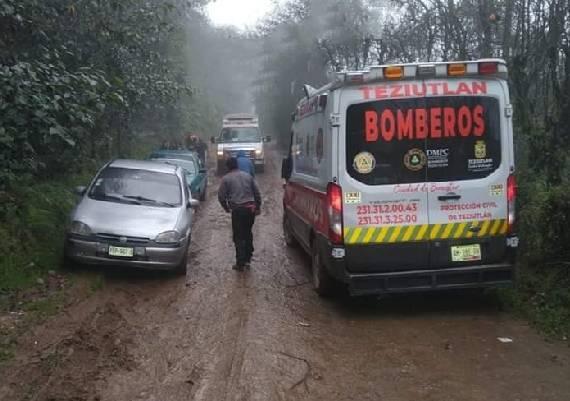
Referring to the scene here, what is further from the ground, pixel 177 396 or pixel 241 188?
pixel 241 188

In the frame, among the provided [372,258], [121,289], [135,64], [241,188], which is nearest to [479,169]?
[372,258]

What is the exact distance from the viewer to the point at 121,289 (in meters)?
8.04

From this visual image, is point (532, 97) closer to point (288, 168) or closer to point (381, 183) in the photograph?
point (288, 168)

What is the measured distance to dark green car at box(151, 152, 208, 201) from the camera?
16.2 m

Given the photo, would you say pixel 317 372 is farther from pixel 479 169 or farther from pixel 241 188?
pixel 241 188

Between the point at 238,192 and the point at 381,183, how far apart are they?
316 centimetres

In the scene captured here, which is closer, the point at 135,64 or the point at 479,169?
the point at 479,169

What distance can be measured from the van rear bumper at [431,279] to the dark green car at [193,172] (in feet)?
32.2

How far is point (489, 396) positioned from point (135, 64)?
13.3 metres

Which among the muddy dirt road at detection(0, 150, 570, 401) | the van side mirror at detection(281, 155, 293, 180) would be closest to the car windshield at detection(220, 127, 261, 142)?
the van side mirror at detection(281, 155, 293, 180)

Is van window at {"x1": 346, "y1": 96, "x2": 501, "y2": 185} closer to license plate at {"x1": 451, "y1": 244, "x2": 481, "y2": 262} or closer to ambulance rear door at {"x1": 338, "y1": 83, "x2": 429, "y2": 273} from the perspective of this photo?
ambulance rear door at {"x1": 338, "y1": 83, "x2": 429, "y2": 273}

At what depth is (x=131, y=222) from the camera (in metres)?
8.52

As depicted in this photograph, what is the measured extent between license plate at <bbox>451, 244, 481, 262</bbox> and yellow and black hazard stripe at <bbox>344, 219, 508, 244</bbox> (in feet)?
0.39

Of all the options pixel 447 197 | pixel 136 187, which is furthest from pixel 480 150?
pixel 136 187
